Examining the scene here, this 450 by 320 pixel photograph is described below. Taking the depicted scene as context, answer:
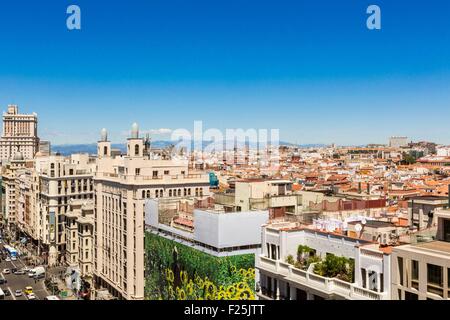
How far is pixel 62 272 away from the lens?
119 feet

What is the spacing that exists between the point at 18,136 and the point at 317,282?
86.0 m

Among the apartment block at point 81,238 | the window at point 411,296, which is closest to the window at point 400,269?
the window at point 411,296

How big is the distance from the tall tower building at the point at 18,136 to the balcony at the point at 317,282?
8174 cm

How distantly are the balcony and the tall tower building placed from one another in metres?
81.7

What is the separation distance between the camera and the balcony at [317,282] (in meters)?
9.90

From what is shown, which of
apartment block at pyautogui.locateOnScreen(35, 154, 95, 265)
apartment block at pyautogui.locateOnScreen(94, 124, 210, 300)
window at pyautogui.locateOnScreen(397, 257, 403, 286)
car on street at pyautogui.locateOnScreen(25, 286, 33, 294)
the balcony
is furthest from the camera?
apartment block at pyautogui.locateOnScreen(35, 154, 95, 265)

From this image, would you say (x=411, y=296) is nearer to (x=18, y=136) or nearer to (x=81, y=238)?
(x=81, y=238)

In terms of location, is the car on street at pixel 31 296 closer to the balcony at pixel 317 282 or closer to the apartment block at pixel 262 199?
the apartment block at pixel 262 199

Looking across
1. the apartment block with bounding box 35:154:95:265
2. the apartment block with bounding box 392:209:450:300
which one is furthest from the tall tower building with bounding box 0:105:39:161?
the apartment block with bounding box 392:209:450:300

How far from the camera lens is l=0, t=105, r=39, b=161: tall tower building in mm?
88000

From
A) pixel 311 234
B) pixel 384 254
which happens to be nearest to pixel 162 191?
pixel 311 234

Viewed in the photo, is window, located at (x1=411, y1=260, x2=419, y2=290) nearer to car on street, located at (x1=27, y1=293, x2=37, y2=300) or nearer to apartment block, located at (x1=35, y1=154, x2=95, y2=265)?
car on street, located at (x1=27, y1=293, x2=37, y2=300)

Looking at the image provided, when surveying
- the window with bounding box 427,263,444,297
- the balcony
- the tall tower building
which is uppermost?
the tall tower building
